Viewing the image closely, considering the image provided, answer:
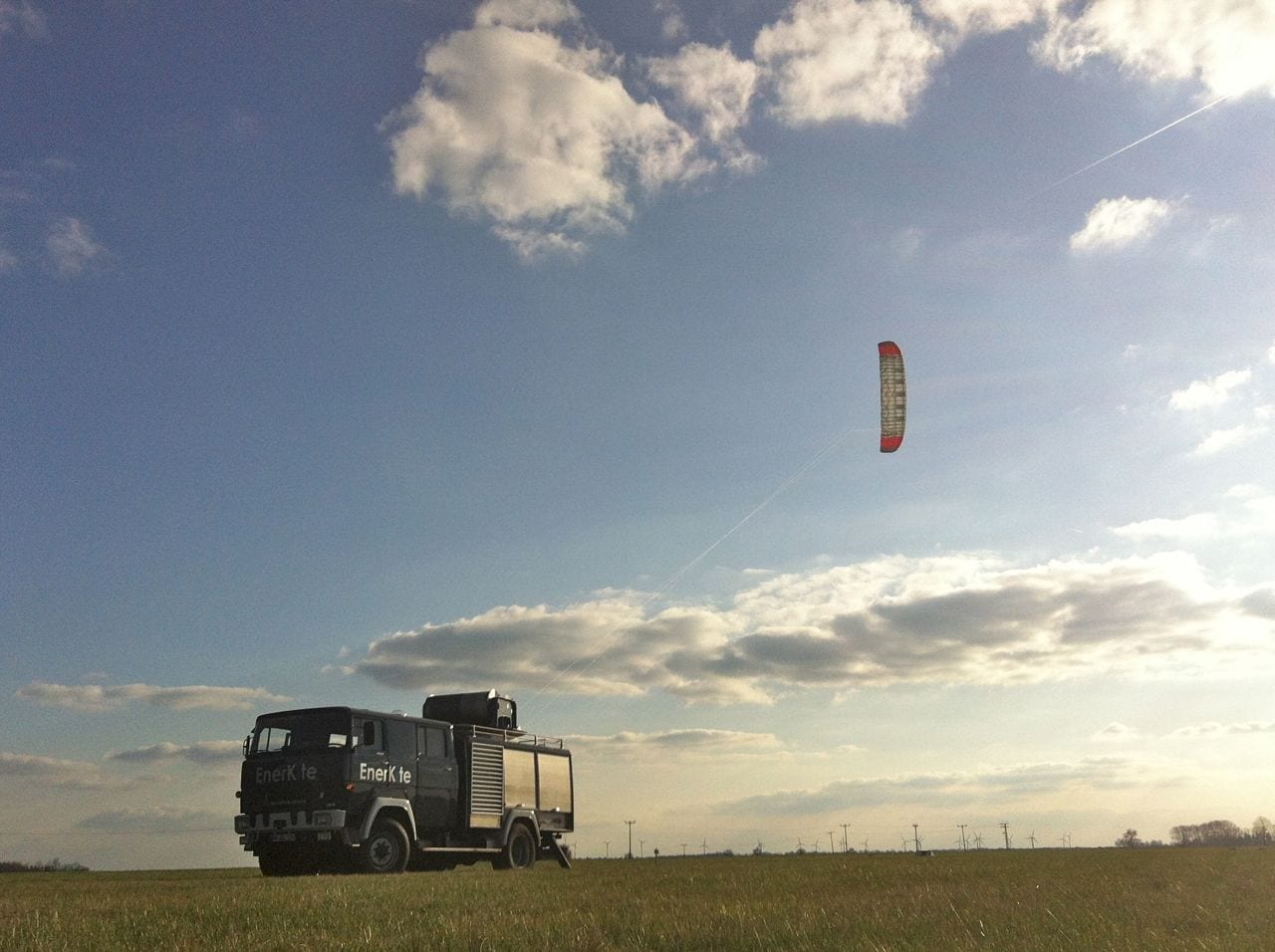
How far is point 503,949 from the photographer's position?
8.56 m

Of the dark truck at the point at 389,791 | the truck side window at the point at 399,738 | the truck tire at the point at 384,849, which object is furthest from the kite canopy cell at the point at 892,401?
the truck tire at the point at 384,849

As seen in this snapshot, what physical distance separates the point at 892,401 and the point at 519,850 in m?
16.4

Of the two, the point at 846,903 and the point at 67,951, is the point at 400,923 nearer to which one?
the point at 67,951

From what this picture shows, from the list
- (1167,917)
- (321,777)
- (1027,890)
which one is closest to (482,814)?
(321,777)

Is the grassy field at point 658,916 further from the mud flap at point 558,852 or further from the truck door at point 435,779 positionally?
the mud flap at point 558,852

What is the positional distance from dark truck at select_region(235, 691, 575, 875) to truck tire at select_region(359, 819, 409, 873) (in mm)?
23

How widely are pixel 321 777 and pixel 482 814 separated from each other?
5.59 metres

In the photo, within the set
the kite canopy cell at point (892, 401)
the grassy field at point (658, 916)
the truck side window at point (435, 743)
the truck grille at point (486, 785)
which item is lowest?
the grassy field at point (658, 916)

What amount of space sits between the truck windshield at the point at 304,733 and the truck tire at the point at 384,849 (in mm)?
2051

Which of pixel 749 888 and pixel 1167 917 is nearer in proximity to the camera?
pixel 1167 917

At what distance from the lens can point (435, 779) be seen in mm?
25984

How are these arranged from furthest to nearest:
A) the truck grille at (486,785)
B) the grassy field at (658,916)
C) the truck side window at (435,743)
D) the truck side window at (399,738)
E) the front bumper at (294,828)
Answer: the truck grille at (486,785), the truck side window at (435,743), the truck side window at (399,738), the front bumper at (294,828), the grassy field at (658,916)

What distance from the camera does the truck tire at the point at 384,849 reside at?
76.0 feet

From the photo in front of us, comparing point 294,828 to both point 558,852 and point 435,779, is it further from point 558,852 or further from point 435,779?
point 558,852
